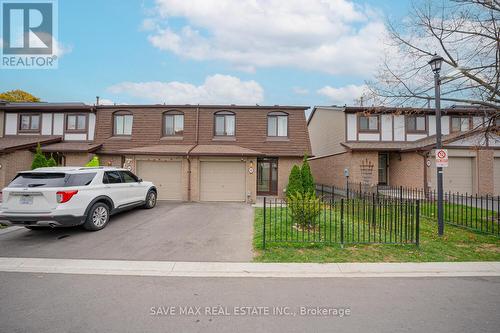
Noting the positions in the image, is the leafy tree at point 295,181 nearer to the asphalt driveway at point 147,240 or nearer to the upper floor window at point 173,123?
the asphalt driveway at point 147,240

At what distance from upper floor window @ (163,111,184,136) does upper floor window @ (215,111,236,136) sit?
2.27 m

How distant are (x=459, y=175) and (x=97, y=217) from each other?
20.7 meters

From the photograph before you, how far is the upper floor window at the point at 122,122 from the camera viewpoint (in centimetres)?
1622

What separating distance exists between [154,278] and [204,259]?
1.25 m

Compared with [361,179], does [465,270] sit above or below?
below

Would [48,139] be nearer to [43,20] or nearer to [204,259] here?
[43,20]

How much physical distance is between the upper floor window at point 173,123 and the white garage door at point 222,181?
3.55 m

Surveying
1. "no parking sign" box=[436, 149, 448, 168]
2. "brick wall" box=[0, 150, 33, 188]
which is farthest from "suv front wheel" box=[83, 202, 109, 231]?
"brick wall" box=[0, 150, 33, 188]

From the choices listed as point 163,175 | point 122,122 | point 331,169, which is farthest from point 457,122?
point 122,122

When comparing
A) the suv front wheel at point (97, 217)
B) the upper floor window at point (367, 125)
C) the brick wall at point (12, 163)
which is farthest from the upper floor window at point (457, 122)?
the brick wall at point (12, 163)

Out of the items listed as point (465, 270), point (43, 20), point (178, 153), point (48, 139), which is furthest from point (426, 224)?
point (48, 139)

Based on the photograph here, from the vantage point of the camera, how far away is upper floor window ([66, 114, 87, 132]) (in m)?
16.6

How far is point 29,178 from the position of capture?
282 inches

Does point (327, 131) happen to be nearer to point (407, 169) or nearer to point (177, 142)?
point (407, 169)
